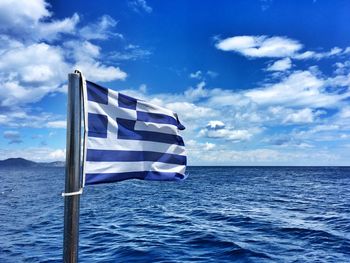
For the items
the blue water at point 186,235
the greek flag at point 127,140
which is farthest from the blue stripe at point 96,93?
the blue water at point 186,235

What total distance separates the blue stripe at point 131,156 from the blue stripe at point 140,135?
247 mm

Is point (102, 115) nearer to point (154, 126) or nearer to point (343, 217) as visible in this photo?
point (154, 126)

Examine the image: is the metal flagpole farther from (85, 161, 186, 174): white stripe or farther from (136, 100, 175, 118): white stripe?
(136, 100, 175, 118): white stripe

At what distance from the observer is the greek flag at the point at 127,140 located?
5148mm

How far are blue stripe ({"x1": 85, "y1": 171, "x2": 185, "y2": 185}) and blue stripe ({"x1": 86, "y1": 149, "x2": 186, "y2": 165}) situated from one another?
0.22 m

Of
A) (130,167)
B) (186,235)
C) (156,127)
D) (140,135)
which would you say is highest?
(156,127)

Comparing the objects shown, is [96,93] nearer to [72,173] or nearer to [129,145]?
[129,145]

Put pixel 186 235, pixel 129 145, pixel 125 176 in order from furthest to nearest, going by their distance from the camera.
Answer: pixel 186 235
pixel 129 145
pixel 125 176

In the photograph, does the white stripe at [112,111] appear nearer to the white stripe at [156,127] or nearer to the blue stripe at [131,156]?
the white stripe at [156,127]

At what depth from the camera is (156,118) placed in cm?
647

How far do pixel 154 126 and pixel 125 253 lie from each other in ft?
34.1

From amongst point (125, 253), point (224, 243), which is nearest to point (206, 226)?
point (224, 243)

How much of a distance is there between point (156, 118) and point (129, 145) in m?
0.85

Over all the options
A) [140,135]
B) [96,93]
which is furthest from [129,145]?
[96,93]
